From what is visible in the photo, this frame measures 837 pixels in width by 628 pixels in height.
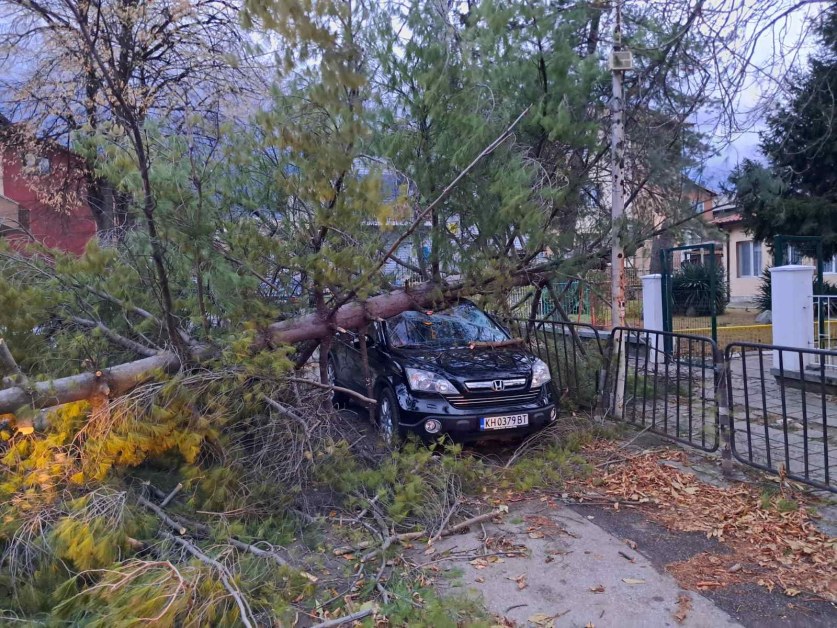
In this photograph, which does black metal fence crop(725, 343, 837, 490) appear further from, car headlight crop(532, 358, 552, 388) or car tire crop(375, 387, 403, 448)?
car tire crop(375, 387, 403, 448)

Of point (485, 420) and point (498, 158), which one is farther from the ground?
point (498, 158)

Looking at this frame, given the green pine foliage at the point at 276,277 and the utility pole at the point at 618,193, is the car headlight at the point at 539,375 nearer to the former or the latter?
the green pine foliage at the point at 276,277

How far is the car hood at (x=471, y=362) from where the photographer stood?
604 centimetres

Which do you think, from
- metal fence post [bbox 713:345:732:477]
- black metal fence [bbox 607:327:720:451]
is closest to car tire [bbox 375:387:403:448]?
black metal fence [bbox 607:327:720:451]

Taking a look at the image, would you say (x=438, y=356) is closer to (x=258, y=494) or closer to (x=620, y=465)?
(x=620, y=465)

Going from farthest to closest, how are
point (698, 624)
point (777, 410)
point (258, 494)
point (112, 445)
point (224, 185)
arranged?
point (777, 410) → point (224, 185) → point (258, 494) → point (112, 445) → point (698, 624)

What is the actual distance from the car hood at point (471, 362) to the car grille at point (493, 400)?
0.19 m

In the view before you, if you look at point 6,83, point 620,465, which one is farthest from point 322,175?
point 6,83

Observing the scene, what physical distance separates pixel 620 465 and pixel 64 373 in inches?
189

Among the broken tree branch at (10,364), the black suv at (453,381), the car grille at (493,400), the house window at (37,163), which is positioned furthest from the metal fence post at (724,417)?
the house window at (37,163)

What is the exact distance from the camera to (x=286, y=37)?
4141 mm

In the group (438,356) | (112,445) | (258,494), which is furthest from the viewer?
(438,356)

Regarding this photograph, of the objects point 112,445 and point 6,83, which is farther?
point 6,83

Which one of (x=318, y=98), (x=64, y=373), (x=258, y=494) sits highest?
(x=318, y=98)
